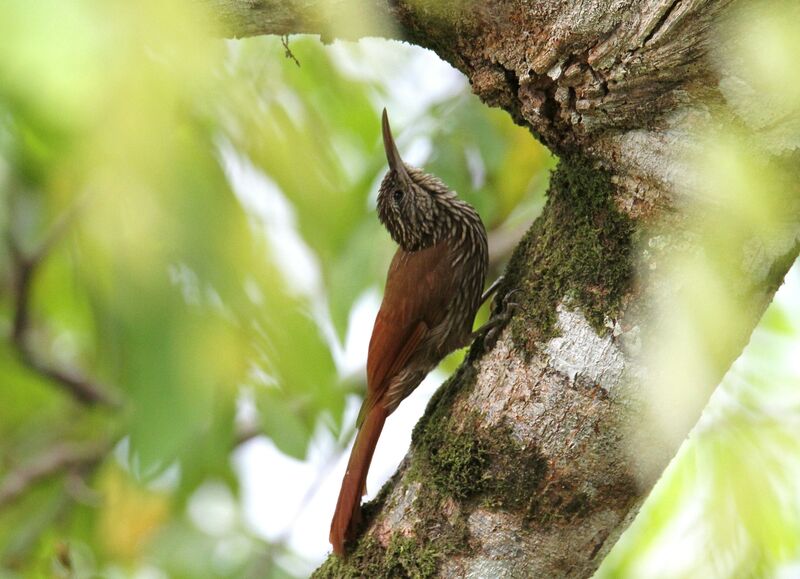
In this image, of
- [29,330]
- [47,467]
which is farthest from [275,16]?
[47,467]

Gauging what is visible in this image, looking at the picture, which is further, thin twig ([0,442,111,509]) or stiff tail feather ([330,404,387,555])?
thin twig ([0,442,111,509])

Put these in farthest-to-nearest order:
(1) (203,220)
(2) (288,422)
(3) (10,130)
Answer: (2) (288,422), (3) (10,130), (1) (203,220)

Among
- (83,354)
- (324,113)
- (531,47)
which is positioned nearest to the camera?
(531,47)

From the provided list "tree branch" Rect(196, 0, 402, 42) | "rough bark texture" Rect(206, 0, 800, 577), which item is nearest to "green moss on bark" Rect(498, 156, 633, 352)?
"rough bark texture" Rect(206, 0, 800, 577)

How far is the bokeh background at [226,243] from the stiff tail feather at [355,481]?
10 centimetres

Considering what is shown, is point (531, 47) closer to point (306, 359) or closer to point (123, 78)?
point (306, 359)

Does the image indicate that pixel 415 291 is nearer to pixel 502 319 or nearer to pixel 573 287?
pixel 502 319

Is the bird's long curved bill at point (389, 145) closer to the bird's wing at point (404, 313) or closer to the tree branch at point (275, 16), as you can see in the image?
the bird's wing at point (404, 313)

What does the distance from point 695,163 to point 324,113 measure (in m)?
1.09

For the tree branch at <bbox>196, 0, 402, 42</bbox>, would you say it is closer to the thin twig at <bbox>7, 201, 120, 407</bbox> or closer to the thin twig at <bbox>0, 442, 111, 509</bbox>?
the thin twig at <bbox>7, 201, 120, 407</bbox>

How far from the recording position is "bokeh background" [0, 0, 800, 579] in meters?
0.93

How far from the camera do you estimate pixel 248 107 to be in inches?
54.6

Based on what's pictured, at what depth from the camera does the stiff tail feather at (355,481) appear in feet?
7.30

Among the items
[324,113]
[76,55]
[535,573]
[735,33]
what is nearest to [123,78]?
[76,55]
